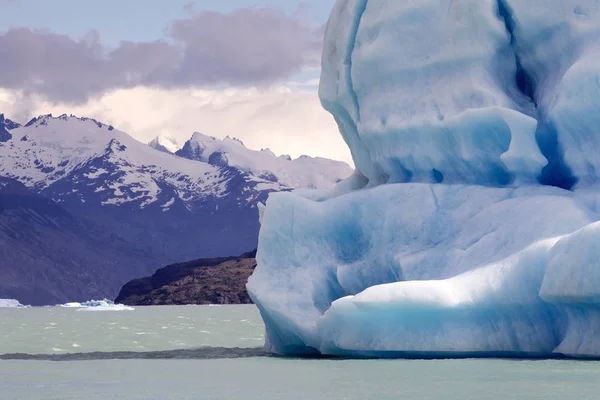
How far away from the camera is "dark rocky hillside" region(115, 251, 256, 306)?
122m

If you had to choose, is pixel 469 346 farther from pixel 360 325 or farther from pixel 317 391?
pixel 317 391

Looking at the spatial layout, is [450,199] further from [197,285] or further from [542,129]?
[197,285]

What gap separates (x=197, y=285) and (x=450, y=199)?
108445 mm

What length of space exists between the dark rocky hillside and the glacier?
96490 mm

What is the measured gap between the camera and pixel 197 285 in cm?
12750

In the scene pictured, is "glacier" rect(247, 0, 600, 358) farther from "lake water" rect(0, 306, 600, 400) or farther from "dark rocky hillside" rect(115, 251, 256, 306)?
"dark rocky hillside" rect(115, 251, 256, 306)

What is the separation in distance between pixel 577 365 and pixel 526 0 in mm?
7270

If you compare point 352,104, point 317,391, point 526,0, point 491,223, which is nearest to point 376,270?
point 491,223

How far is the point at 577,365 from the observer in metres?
16.1

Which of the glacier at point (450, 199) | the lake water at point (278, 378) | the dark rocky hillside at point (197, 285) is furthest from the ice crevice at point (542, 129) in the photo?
the dark rocky hillside at point (197, 285)

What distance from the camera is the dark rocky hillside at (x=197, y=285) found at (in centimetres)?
12225

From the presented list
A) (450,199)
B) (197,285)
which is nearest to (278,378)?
(450,199)

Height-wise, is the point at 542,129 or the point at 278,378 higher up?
the point at 542,129

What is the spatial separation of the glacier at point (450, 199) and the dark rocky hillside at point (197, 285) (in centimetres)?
9649
